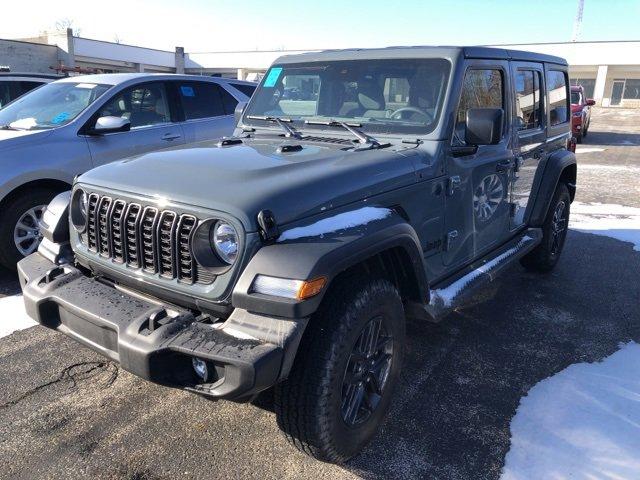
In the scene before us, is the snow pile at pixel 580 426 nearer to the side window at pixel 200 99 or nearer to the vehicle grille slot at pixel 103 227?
the vehicle grille slot at pixel 103 227

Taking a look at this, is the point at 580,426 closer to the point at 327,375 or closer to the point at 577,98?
the point at 327,375

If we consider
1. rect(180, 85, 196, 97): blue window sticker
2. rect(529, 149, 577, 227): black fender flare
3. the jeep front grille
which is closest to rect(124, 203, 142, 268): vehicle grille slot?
the jeep front grille

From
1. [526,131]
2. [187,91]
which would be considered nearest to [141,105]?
[187,91]

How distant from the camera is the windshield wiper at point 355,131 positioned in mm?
3256

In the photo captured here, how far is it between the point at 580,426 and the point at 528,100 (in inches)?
108

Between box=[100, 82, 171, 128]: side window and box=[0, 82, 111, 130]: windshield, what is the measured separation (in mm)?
179

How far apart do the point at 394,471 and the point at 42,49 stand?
35.5 metres

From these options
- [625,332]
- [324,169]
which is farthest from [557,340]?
[324,169]

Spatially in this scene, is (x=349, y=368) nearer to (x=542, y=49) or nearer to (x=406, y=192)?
(x=406, y=192)

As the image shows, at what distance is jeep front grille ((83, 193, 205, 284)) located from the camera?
→ 2387 millimetres

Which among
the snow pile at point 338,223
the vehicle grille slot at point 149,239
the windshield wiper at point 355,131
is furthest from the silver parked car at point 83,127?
the snow pile at point 338,223

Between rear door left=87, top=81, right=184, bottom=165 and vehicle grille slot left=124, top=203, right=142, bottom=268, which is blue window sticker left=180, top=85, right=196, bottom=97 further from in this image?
vehicle grille slot left=124, top=203, right=142, bottom=268

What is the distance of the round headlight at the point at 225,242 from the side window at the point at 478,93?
173 centimetres

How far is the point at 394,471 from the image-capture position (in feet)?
8.54
